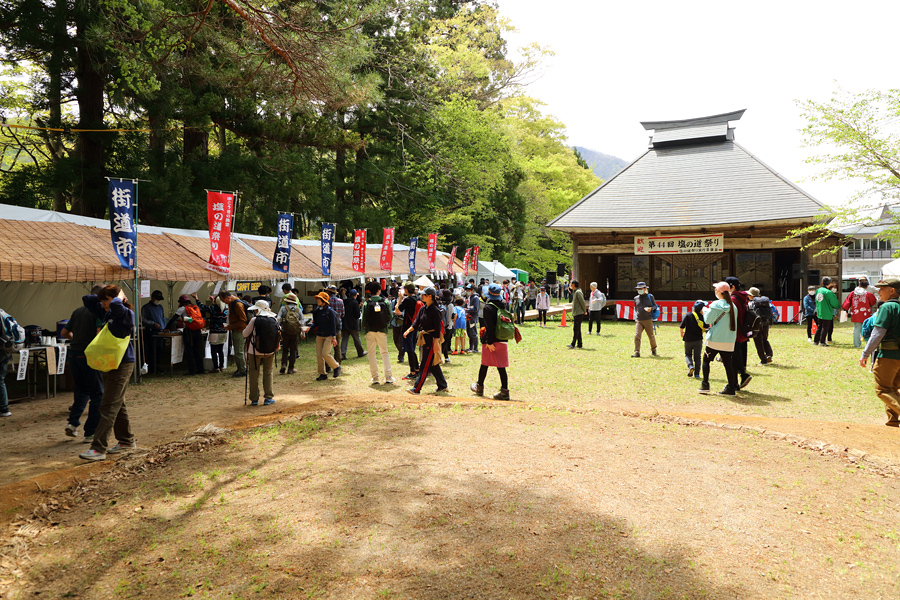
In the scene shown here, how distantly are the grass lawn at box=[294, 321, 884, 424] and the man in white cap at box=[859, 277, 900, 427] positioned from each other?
1.75 ft

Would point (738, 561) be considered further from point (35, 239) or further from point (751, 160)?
point (751, 160)

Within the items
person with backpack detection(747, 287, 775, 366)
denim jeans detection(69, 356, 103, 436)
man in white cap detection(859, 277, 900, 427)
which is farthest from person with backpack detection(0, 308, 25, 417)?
person with backpack detection(747, 287, 775, 366)

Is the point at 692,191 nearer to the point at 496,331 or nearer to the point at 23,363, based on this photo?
the point at 496,331

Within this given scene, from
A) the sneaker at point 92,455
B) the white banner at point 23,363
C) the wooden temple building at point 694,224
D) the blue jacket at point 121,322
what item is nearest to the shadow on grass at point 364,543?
the sneaker at point 92,455

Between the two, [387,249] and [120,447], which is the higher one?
[387,249]

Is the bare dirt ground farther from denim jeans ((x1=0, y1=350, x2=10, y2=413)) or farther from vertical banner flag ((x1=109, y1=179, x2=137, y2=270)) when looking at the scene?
vertical banner flag ((x1=109, y1=179, x2=137, y2=270))

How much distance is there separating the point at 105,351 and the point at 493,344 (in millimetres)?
4941

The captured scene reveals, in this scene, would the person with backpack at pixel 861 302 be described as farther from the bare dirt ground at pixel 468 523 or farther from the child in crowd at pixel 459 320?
the child in crowd at pixel 459 320

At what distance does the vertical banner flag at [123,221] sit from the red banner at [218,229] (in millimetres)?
2105

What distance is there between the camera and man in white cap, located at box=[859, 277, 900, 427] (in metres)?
6.34

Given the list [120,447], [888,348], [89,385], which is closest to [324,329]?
[89,385]

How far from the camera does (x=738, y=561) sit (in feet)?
11.2

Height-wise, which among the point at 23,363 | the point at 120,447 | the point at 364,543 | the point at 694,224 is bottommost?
the point at 364,543

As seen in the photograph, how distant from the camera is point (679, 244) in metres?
21.5
